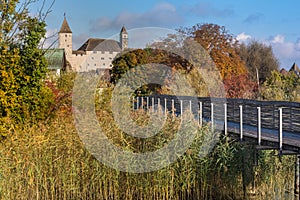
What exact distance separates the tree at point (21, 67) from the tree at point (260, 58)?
2898 cm

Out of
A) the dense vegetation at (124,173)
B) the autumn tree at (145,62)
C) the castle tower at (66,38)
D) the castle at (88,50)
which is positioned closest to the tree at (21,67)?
the dense vegetation at (124,173)

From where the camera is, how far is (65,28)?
58.4 meters

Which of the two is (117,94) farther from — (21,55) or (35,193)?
(35,193)

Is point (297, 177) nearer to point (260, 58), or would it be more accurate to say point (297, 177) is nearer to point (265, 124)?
point (265, 124)

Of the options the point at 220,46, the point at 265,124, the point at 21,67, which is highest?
the point at 220,46

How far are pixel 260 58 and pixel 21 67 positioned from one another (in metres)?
30.7

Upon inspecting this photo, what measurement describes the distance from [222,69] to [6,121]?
15413 mm

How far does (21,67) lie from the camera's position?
980 centimetres

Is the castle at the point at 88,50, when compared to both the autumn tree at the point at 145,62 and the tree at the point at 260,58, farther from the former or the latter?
the autumn tree at the point at 145,62

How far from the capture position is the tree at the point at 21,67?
936 centimetres

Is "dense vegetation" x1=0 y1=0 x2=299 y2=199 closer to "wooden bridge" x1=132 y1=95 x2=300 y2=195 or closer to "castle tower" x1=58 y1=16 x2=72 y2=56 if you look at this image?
"wooden bridge" x1=132 y1=95 x2=300 y2=195

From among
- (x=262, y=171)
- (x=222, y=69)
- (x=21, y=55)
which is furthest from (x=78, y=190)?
(x=222, y=69)

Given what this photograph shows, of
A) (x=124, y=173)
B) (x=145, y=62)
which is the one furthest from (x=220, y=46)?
(x=124, y=173)

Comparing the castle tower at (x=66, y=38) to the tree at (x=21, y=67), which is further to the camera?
the castle tower at (x=66, y=38)
